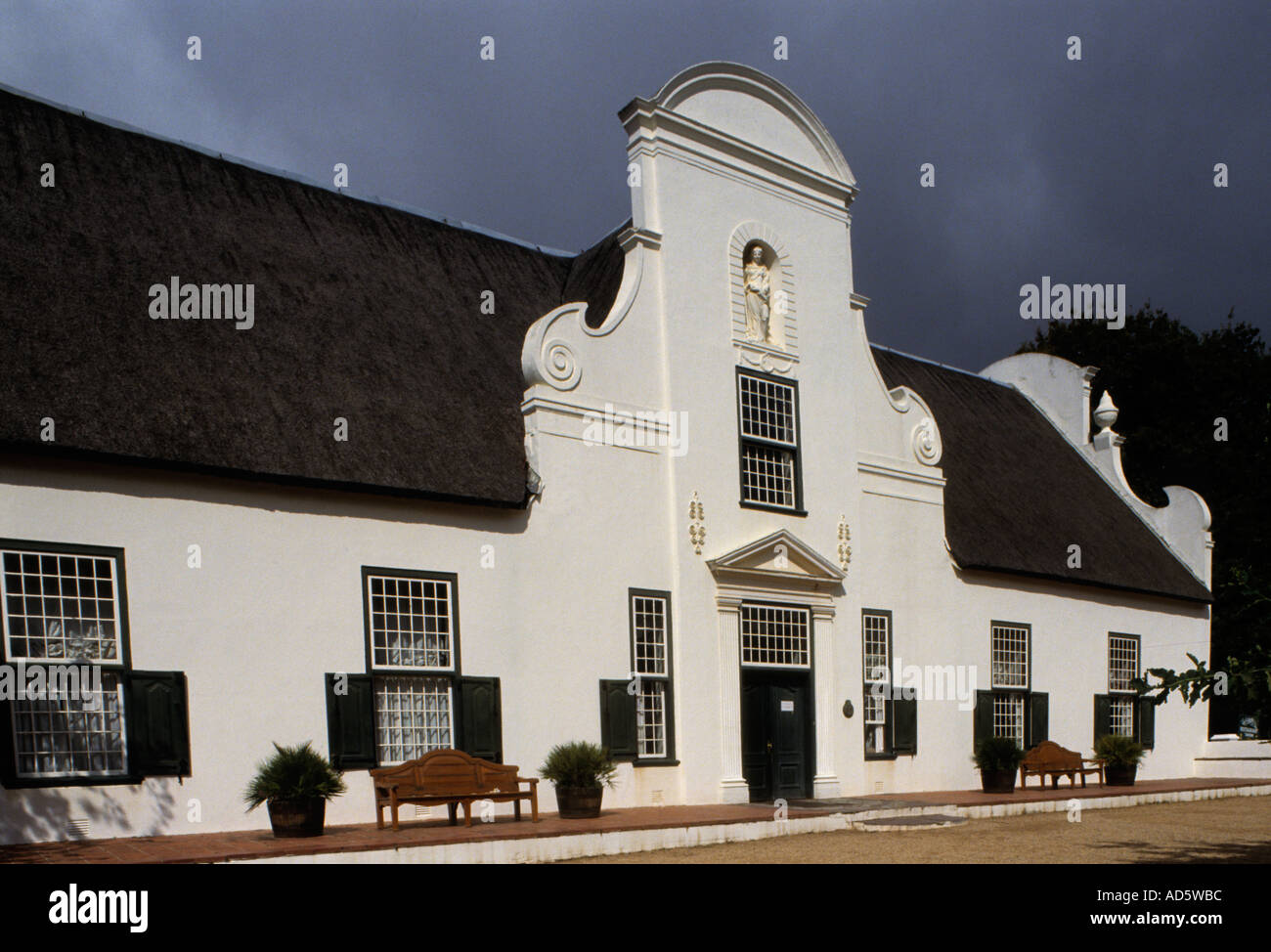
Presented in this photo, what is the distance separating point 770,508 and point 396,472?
609 centimetres

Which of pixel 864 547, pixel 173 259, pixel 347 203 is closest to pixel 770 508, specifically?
pixel 864 547

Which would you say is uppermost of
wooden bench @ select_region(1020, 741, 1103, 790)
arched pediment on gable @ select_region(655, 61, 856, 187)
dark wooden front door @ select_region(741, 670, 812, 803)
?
arched pediment on gable @ select_region(655, 61, 856, 187)

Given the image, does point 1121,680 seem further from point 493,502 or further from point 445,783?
point 445,783

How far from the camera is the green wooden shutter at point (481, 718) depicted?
13.8 m

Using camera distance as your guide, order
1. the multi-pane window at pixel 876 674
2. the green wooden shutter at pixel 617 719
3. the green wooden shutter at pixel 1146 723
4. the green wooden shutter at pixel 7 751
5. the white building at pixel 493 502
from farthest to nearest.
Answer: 1. the green wooden shutter at pixel 1146 723
2. the multi-pane window at pixel 876 674
3. the green wooden shutter at pixel 617 719
4. the white building at pixel 493 502
5. the green wooden shutter at pixel 7 751

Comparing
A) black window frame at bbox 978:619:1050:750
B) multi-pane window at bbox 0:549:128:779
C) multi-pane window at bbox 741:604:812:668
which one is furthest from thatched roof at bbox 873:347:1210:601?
multi-pane window at bbox 0:549:128:779

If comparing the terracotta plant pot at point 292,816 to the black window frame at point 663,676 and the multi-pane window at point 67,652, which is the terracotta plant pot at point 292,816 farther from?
Result: the black window frame at point 663,676

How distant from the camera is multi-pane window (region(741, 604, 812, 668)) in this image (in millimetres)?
16844

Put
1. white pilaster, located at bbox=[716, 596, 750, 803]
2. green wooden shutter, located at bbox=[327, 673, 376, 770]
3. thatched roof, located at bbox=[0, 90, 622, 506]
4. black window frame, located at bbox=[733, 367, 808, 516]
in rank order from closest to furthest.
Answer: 1. thatched roof, located at bbox=[0, 90, 622, 506]
2. green wooden shutter, located at bbox=[327, 673, 376, 770]
3. white pilaster, located at bbox=[716, 596, 750, 803]
4. black window frame, located at bbox=[733, 367, 808, 516]

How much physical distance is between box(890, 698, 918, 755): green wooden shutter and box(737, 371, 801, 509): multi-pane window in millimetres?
4034

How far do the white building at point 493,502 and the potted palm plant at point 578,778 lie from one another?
0.96 metres

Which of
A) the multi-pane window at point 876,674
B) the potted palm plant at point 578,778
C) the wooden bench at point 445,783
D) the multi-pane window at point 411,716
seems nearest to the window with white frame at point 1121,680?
the multi-pane window at point 876,674

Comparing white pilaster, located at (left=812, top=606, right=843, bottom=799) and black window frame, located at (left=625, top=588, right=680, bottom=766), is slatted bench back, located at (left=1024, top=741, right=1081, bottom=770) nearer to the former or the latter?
white pilaster, located at (left=812, top=606, right=843, bottom=799)

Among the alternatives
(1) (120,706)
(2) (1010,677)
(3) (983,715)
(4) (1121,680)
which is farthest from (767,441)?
(4) (1121,680)
